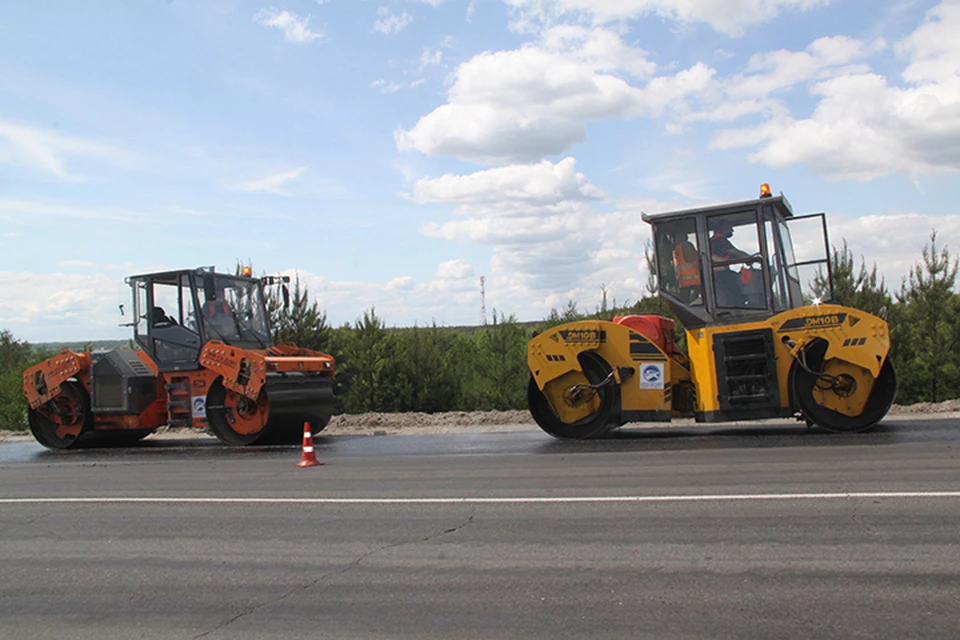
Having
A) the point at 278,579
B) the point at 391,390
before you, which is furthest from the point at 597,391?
the point at 391,390

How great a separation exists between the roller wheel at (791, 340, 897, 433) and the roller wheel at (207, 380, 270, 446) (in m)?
8.07

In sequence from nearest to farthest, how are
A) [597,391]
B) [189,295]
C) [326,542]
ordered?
[326,542] → [597,391] → [189,295]

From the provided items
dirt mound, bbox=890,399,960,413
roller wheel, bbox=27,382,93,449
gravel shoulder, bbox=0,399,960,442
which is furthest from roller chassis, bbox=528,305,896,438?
roller wheel, bbox=27,382,93,449

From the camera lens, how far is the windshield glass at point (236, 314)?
48.0 ft

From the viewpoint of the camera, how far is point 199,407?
564 inches

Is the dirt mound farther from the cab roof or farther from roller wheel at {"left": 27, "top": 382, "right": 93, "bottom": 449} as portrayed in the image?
roller wheel at {"left": 27, "top": 382, "right": 93, "bottom": 449}

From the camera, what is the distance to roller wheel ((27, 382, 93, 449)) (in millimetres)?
15242

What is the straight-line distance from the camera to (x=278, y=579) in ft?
18.3

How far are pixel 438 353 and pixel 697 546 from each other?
61.0 ft

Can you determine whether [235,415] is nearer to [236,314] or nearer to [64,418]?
[236,314]

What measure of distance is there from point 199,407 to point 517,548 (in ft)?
31.9

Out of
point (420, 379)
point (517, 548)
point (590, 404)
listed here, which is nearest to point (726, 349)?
point (590, 404)

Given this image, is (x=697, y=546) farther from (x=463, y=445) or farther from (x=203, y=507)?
(x=463, y=445)

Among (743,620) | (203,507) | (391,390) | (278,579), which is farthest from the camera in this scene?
(391,390)
